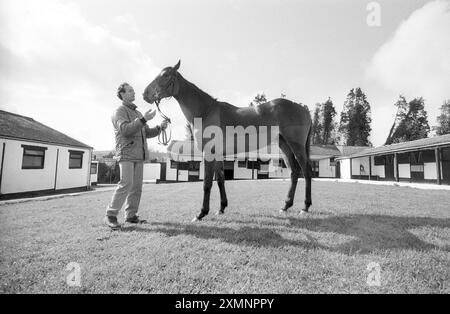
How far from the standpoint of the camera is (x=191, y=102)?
3.93m

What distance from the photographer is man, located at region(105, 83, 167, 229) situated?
10.7 ft

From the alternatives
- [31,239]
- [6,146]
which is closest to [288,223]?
[31,239]

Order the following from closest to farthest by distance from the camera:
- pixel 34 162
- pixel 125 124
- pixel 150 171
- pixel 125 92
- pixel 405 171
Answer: pixel 125 124 → pixel 125 92 → pixel 34 162 → pixel 405 171 → pixel 150 171

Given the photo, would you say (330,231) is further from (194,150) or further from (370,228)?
(194,150)

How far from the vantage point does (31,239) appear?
8.75 ft

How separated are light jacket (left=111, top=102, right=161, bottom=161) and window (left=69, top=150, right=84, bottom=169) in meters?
16.6

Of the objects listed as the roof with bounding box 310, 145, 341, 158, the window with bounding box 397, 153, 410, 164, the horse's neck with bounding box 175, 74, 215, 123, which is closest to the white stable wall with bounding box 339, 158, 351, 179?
the roof with bounding box 310, 145, 341, 158

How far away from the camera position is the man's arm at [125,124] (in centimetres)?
326

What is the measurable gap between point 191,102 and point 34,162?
50.0 ft

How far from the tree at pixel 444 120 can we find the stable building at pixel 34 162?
58515 millimetres

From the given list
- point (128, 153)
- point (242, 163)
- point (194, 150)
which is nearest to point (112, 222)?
point (128, 153)

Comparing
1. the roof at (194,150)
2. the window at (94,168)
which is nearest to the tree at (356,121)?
the roof at (194,150)

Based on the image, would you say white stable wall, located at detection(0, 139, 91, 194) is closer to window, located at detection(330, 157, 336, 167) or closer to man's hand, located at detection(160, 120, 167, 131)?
man's hand, located at detection(160, 120, 167, 131)
